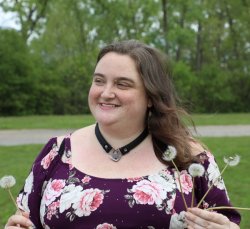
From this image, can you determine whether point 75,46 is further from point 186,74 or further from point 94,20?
point 186,74

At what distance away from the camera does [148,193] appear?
7.21ft

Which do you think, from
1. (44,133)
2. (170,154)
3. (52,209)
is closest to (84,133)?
(52,209)

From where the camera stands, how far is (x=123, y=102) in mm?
2230

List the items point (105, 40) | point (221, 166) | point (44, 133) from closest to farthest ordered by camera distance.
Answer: point (221, 166) → point (44, 133) → point (105, 40)

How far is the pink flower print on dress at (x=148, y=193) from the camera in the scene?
2184 millimetres

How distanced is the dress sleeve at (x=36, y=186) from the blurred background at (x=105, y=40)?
2162cm

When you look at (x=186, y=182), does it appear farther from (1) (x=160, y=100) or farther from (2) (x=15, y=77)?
(2) (x=15, y=77)

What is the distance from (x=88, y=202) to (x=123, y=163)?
0.80ft

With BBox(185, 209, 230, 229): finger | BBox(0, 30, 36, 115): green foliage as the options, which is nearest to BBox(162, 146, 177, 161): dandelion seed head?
BBox(185, 209, 230, 229): finger

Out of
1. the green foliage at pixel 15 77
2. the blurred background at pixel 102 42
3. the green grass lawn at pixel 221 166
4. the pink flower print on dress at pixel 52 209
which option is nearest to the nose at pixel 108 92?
the pink flower print on dress at pixel 52 209

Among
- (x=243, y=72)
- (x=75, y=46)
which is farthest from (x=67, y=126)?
(x=75, y=46)

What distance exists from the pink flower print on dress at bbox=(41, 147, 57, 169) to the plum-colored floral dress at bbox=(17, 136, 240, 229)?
2 cm

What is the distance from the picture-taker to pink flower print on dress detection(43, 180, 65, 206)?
2.27 meters

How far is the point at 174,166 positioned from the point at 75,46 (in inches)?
1374
